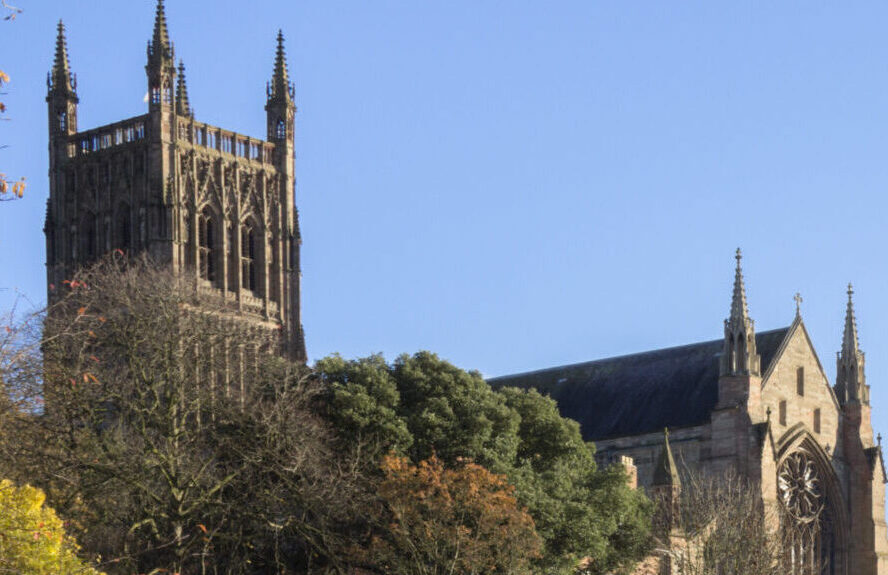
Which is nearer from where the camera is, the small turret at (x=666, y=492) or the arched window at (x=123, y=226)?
the small turret at (x=666, y=492)

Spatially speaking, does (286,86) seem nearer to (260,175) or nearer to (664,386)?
(260,175)

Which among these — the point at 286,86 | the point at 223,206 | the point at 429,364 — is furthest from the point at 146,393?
the point at 286,86

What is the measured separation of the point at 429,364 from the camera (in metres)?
50.4

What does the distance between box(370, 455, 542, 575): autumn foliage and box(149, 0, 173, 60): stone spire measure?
45.4 metres

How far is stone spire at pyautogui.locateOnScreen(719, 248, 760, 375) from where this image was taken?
68.5 m

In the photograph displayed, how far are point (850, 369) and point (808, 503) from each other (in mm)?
7100

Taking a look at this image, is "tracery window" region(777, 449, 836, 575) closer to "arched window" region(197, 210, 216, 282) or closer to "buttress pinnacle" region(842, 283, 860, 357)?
"buttress pinnacle" region(842, 283, 860, 357)

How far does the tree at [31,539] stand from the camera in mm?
29017

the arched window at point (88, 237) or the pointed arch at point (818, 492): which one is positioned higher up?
the arched window at point (88, 237)

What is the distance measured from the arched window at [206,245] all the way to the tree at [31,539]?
50943mm

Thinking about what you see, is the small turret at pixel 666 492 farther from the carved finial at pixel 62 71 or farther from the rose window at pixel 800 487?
the carved finial at pixel 62 71

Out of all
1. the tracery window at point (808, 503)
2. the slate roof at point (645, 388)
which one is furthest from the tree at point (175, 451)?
the tracery window at point (808, 503)

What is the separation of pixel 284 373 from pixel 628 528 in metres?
11.4

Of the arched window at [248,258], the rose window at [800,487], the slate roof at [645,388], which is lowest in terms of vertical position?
the rose window at [800,487]
